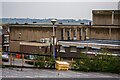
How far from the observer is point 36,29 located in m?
10.6

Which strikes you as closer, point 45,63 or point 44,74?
point 44,74

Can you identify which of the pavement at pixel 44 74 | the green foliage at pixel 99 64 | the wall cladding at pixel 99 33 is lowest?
the pavement at pixel 44 74

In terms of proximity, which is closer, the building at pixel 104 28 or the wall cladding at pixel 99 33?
the building at pixel 104 28

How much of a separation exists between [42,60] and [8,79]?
106 centimetres

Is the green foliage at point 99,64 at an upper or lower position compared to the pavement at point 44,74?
upper

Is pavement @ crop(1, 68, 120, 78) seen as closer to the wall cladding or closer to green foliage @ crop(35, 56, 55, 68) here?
green foliage @ crop(35, 56, 55, 68)

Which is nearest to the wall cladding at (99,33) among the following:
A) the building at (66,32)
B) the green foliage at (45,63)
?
the building at (66,32)

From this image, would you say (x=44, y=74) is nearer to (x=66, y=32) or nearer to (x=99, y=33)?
(x=66, y=32)

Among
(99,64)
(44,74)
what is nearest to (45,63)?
(44,74)

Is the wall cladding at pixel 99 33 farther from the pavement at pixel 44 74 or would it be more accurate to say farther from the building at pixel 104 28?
the pavement at pixel 44 74

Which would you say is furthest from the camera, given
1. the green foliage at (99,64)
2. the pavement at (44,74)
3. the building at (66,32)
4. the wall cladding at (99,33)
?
the wall cladding at (99,33)

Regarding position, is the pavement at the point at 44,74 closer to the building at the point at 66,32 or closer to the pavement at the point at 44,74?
the pavement at the point at 44,74

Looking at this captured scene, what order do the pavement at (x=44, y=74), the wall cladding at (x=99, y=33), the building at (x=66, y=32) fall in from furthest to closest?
the wall cladding at (x=99, y=33)
the building at (x=66, y=32)
the pavement at (x=44, y=74)

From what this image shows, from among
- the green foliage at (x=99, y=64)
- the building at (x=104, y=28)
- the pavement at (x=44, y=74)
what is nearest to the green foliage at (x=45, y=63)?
the pavement at (x=44, y=74)
